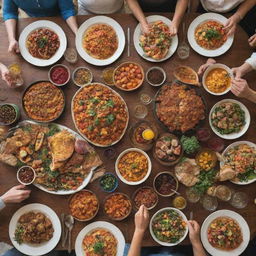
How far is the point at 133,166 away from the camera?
339 cm

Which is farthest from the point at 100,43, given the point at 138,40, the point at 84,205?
the point at 84,205

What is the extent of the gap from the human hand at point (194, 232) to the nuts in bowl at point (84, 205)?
102cm

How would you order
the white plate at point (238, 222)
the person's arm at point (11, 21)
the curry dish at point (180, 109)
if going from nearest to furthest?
1. the white plate at point (238, 222)
2. the curry dish at point (180, 109)
3. the person's arm at point (11, 21)

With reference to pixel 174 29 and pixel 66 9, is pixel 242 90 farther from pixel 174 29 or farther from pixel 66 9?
pixel 66 9

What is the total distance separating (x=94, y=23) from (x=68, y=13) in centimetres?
33

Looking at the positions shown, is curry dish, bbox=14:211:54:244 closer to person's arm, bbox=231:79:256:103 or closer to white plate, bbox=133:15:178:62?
white plate, bbox=133:15:178:62

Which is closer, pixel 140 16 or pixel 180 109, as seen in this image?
pixel 180 109

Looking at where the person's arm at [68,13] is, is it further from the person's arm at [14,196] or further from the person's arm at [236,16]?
the person's arm at [14,196]

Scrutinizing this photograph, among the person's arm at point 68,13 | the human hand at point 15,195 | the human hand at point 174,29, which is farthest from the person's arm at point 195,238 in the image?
the person's arm at point 68,13

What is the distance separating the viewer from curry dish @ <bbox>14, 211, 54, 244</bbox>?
3.23 m

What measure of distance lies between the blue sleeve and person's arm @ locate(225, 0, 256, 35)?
2.57m

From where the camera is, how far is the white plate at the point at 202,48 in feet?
12.1

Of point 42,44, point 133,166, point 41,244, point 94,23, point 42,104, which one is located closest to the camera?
point 41,244

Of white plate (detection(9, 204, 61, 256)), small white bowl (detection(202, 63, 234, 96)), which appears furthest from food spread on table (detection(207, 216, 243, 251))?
white plate (detection(9, 204, 61, 256))
